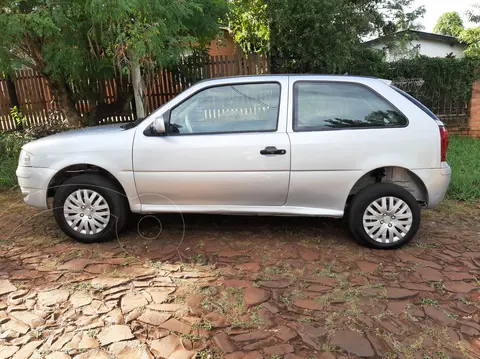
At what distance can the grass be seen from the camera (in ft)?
18.7

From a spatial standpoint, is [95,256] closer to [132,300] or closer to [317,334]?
[132,300]

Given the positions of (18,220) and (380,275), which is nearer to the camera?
(380,275)

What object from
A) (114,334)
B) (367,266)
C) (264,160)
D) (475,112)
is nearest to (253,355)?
(114,334)

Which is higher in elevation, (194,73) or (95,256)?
(194,73)

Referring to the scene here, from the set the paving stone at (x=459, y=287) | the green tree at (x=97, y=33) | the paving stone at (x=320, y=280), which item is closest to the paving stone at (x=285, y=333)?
the paving stone at (x=320, y=280)

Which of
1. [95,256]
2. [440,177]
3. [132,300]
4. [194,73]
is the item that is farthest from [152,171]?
[194,73]

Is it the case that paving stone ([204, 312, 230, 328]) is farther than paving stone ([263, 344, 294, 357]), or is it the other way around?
paving stone ([204, 312, 230, 328])

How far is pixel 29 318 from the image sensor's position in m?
2.98

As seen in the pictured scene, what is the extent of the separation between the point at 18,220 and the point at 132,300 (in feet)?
9.12

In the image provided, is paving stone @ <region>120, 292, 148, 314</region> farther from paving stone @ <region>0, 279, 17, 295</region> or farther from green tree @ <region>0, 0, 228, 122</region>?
green tree @ <region>0, 0, 228, 122</region>

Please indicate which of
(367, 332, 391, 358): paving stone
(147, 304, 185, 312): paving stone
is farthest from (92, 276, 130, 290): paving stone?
(367, 332, 391, 358): paving stone

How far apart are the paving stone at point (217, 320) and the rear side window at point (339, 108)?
1947mm

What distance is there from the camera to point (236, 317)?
9.64ft

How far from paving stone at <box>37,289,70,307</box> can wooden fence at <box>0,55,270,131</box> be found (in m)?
6.54
